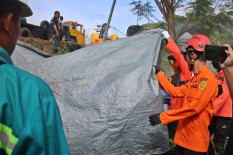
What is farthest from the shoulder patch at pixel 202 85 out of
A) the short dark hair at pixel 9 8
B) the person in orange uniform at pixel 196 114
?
the short dark hair at pixel 9 8

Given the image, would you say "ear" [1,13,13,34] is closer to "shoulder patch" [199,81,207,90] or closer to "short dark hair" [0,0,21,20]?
"short dark hair" [0,0,21,20]

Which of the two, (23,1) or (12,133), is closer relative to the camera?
(12,133)

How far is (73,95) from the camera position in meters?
2.79

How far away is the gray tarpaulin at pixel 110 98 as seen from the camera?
250 centimetres

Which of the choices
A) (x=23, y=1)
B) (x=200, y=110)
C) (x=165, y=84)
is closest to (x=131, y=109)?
(x=165, y=84)

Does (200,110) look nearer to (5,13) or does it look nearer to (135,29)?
(5,13)

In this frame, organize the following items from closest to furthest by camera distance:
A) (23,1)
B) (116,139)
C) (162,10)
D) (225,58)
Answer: (23,1) → (225,58) → (116,139) → (162,10)

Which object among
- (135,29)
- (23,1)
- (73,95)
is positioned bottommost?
(73,95)

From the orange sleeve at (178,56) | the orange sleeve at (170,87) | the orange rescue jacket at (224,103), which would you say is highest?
the orange sleeve at (178,56)

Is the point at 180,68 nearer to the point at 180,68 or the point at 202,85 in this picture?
the point at 180,68

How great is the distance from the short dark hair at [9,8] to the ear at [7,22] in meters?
0.01

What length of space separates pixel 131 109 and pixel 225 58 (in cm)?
123

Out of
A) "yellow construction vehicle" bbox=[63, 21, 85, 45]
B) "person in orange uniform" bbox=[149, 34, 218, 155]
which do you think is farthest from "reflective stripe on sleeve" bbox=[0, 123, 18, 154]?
"yellow construction vehicle" bbox=[63, 21, 85, 45]

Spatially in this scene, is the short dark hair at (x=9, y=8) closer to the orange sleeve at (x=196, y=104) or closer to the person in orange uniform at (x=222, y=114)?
the orange sleeve at (x=196, y=104)
